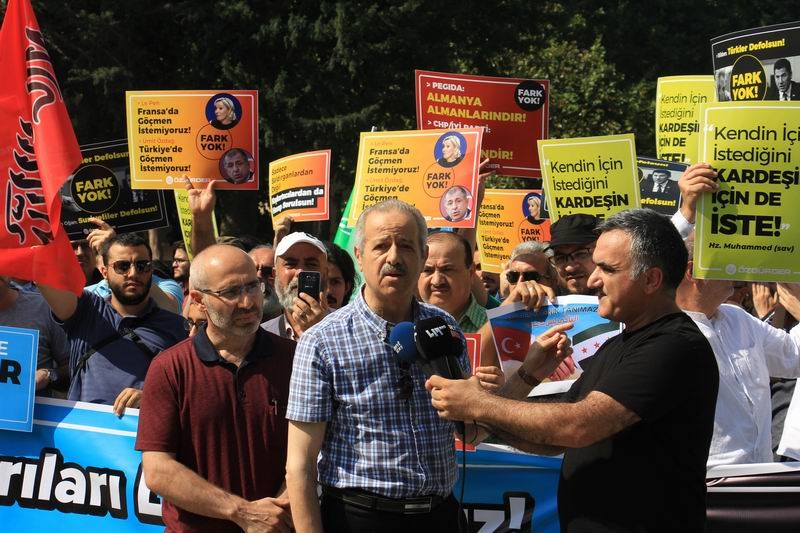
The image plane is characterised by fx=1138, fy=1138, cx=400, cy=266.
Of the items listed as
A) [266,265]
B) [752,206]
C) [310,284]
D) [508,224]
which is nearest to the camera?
[752,206]

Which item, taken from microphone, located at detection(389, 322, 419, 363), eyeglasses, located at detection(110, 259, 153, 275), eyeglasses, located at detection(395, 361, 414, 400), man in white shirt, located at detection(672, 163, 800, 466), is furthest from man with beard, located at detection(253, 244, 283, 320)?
microphone, located at detection(389, 322, 419, 363)

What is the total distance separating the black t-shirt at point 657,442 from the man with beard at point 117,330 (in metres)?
2.76

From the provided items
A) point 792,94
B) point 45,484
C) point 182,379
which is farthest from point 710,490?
point 45,484

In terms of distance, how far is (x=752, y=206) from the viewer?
17.8ft

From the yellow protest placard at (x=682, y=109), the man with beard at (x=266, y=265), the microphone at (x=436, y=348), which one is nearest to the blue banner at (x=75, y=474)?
the man with beard at (x=266, y=265)

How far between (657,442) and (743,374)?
194cm

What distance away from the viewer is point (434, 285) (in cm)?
583

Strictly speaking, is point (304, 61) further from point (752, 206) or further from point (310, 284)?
point (752, 206)

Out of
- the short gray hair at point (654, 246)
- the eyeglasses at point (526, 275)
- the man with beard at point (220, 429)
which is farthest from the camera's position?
the eyeglasses at point (526, 275)

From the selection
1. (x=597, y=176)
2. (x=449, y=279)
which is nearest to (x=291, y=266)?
(x=449, y=279)

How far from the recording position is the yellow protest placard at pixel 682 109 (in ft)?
30.0

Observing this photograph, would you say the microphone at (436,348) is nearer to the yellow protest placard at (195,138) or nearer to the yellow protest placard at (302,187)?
the yellow protest placard at (195,138)

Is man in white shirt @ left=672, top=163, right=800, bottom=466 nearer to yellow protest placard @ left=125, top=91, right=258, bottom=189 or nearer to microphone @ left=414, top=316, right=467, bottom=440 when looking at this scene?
microphone @ left=414, top=316, right=467, bottom=440

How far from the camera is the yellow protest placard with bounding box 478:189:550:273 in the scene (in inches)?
384
